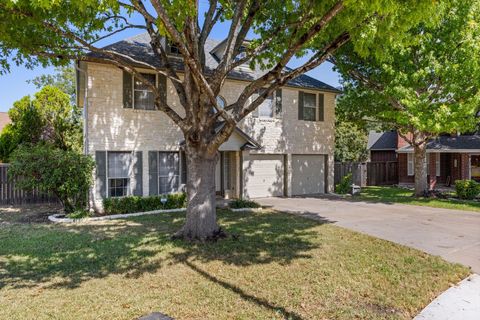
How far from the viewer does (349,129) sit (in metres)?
29.5

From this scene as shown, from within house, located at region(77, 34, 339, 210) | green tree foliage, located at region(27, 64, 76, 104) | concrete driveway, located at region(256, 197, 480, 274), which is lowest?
concrete driveway, located at region(256, 197, 480, 274)

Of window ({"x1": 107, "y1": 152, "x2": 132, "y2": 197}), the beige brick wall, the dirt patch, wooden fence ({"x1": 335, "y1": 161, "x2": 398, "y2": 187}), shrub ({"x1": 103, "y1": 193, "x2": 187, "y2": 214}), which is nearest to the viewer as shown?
the dirt patch

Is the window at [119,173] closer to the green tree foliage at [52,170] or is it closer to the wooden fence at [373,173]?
the green tree foliage at [52,170]

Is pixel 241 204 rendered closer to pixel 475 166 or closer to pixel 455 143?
pixel 455 143

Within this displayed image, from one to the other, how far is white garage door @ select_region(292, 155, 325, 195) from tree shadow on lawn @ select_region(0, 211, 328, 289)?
7.24 meters

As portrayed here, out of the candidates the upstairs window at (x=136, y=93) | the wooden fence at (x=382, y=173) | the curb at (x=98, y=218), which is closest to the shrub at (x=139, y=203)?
the curb at (x=98, y=218)

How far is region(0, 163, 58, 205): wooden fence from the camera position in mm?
14211

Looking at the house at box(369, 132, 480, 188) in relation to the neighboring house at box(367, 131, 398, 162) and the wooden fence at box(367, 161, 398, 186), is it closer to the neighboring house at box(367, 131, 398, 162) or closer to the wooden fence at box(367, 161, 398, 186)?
the wooden fence at box(367, 161, 398, 186)

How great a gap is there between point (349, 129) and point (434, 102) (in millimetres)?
15002

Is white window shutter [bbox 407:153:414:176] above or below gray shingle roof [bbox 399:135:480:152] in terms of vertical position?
below

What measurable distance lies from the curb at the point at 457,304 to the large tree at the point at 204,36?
15.7 ft

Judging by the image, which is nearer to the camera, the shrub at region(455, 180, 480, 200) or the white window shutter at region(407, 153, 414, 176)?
the shrub at region(455, 180, 480, 200)

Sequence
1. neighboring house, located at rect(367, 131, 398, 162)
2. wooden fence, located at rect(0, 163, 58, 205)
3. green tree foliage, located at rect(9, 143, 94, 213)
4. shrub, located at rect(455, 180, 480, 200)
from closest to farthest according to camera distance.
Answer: green tree foliage, located at rect(9, 143, 94, 213) → wooden fence, located at rect(0, 163, 58, 205) → shrub, located at rect(455, 180, 480, 200) → neighboring house, located at rect(367, 131, 398, 162)

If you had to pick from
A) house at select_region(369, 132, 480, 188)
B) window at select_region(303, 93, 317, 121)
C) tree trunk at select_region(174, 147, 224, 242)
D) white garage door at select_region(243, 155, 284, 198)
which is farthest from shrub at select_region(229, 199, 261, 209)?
house at select_region(369, 132, 480, 188)
